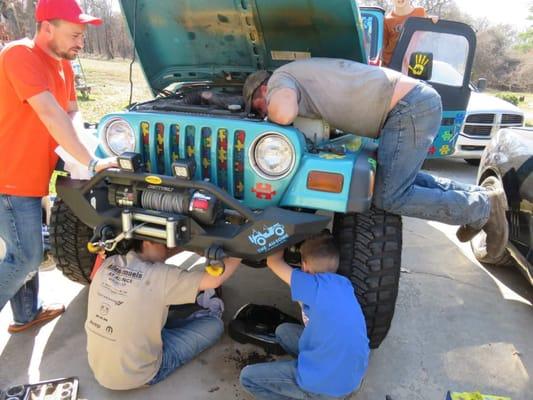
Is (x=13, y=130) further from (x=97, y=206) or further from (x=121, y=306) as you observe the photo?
(x=121, y=306)

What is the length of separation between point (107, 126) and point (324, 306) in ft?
5.11

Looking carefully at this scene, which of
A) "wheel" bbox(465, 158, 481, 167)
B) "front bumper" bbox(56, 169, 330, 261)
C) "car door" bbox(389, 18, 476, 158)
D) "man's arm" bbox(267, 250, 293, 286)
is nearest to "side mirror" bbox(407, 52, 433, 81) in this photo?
"car door" bbox(389, 18, 476, 158)

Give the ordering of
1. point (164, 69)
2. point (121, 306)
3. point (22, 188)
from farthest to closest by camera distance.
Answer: point (164, 69)
point (22, 188)
point (121, 306)

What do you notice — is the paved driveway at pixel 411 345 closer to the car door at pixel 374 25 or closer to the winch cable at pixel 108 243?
the winch cable at pixel 108 243

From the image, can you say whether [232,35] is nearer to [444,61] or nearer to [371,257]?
[371,257]

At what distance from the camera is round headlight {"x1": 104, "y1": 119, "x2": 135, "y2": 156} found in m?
2.66

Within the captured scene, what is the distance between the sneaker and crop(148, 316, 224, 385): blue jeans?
0.86 m

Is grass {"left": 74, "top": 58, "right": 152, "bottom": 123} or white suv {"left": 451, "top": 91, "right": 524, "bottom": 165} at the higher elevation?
white suv {"left": 451, "top": 91, "right": 524, "bottom": 165}

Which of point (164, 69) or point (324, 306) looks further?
point (164, 69)

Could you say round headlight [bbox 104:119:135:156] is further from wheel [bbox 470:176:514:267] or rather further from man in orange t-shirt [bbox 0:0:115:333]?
wheel [bbox 470:176:514:267]

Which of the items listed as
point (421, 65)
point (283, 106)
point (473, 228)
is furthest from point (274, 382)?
point (421, 65)

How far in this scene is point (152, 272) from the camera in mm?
2479

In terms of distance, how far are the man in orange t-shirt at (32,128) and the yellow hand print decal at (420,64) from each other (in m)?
2.45

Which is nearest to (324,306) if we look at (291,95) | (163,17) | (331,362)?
(331,362)
